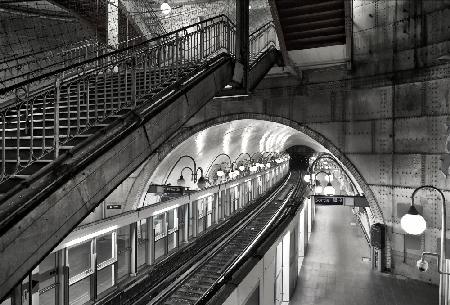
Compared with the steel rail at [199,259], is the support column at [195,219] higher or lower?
higher

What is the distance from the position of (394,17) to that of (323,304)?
955 centimetres

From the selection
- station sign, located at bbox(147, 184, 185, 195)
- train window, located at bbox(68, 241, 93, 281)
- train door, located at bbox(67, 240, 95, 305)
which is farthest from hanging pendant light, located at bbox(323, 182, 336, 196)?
train window, located at bbox(68, 241, 93, 281)

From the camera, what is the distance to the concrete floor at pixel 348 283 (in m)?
Answer: 10.5

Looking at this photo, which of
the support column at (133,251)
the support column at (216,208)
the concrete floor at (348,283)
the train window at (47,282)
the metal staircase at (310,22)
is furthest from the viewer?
the support column at (216,208)

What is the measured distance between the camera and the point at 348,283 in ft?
38.6

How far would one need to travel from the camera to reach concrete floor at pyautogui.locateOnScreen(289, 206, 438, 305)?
10469 millimetres

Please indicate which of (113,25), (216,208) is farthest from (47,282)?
(113,25)

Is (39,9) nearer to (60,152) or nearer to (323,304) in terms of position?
(60,152)

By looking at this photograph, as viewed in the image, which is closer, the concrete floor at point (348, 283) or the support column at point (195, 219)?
the concrete floor at point (348, 283)

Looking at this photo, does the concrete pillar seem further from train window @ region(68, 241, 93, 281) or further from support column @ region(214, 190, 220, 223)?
train window @ region(68, 241, 93, 281)

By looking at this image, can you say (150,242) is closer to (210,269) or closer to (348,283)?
(210,269)

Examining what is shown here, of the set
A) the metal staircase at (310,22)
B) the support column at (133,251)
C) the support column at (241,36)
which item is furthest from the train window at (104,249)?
the metal staircase at (310,22)

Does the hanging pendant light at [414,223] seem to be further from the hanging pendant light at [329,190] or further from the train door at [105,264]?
the hanging pendant light at [329,190]

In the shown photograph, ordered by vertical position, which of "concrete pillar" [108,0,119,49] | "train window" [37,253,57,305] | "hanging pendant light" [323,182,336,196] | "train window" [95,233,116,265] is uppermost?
"concrete pillar" [108,0,119,49]
